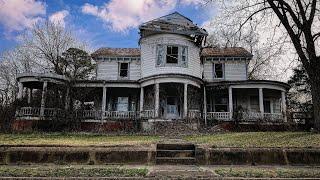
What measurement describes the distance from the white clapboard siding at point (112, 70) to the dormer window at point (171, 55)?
3.14 m

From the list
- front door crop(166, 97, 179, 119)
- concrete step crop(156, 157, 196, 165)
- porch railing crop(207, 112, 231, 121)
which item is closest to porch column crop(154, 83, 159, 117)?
front door crop(166, 97, 179, 119)

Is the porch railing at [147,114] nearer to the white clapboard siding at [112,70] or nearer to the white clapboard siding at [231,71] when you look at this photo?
the white clapboard siding at [112,70]

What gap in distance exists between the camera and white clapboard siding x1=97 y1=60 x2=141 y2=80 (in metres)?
28.9

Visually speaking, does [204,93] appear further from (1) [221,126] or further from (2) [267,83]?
(2) [267,83]

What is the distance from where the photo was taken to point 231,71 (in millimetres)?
29312

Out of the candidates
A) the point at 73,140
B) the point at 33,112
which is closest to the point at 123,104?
the point at 33,112

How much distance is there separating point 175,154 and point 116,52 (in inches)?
776

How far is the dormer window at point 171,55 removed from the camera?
26.4 metres

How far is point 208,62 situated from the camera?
29.5 metres

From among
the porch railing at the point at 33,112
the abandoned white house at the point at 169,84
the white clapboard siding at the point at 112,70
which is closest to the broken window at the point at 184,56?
the abandoned white house at the point at 169,84

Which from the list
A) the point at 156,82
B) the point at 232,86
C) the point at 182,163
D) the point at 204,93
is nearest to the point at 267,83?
the point at 232,86

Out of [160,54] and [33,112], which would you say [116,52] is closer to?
[160,54]

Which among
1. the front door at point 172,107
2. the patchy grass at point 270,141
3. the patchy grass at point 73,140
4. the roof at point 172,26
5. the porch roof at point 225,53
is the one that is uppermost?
the roof at point 172,26

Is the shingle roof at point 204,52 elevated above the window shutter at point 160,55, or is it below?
above
